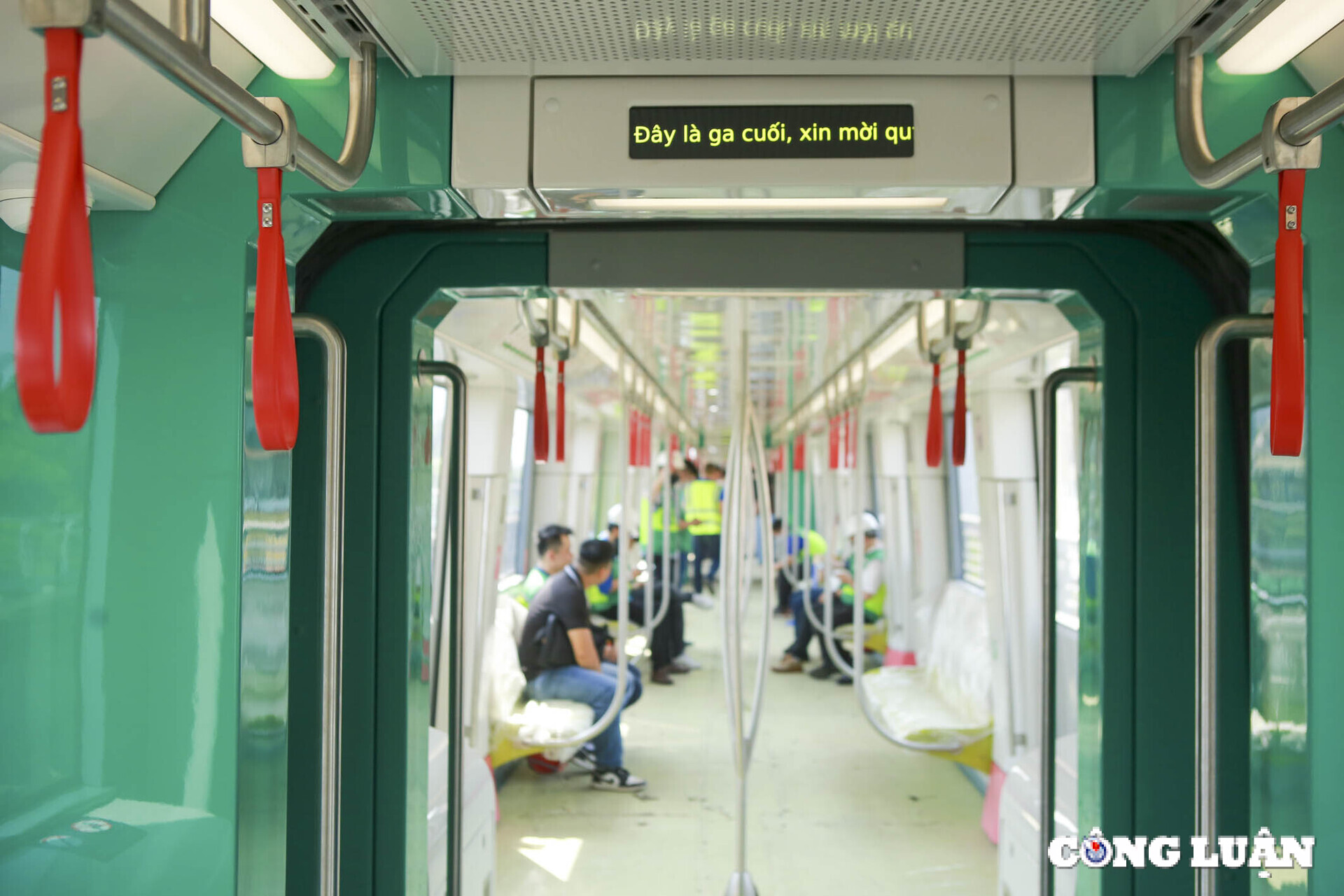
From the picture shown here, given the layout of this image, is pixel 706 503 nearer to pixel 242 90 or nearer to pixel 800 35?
pixel 800 35

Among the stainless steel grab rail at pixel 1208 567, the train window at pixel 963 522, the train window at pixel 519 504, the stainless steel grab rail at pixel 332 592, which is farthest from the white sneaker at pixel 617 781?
the stainless steel grab rail at pixel 1208 567

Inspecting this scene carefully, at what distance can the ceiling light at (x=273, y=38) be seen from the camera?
1271 millimetres

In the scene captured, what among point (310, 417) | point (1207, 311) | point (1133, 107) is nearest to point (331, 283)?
point (310, 417)

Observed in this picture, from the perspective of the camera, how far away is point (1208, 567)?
158 centimetres

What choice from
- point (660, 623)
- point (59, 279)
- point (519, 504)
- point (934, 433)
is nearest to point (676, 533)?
point (660, 623)

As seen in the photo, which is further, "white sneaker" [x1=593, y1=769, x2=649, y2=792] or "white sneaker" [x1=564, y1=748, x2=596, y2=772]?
"white sneaker" [x1=564, y1=748, x2=596, y2=772]

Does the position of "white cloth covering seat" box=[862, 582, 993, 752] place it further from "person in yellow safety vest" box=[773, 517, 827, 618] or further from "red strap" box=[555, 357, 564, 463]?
"red strap" box=[555, 357, 564, 463]

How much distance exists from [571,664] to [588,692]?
0.16 meters

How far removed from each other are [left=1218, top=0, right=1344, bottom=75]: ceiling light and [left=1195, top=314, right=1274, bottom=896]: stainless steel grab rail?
0.37m

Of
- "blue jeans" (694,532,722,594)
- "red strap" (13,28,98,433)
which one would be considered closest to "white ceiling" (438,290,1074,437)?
"red strap" (13,28,98,433)

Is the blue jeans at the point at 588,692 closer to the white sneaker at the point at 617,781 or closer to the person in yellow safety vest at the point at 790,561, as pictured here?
the white sneaker at the point at 617,781

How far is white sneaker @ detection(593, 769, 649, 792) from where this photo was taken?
475cm

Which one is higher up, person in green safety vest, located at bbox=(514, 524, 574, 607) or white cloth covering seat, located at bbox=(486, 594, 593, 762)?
person in green safety vest, located at bbox=(514, 524, 574, 607)

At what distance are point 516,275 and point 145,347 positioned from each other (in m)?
0.62
